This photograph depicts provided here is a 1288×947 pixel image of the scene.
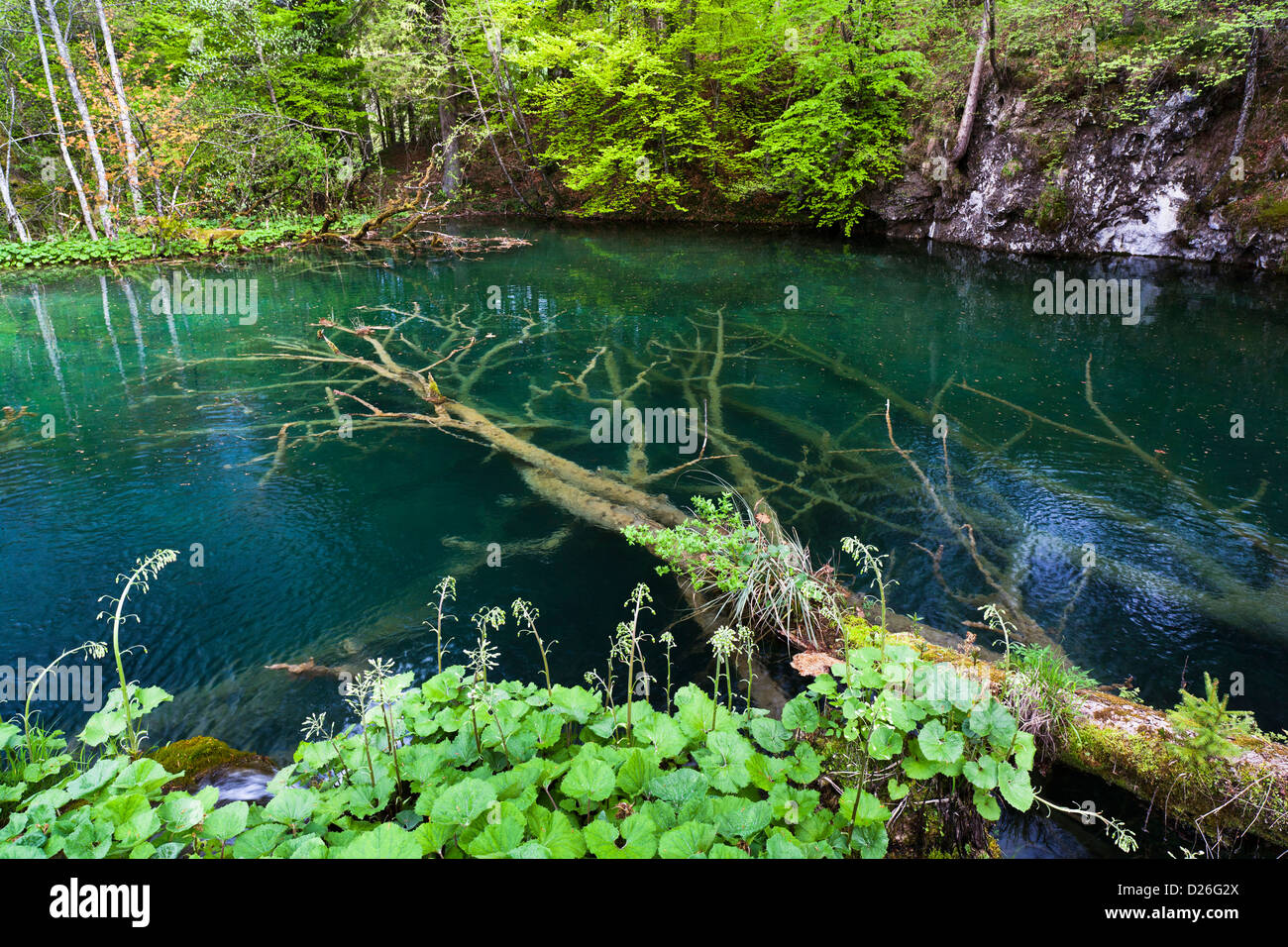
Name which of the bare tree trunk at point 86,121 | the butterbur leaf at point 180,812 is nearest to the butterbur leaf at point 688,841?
the butterbur leaf at point 180,812

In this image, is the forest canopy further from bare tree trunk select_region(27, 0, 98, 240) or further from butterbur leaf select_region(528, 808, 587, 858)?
butterbur leaf select_region(528, 808, 587, 858)

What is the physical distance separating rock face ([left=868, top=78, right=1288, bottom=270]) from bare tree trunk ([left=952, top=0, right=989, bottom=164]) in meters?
0.36

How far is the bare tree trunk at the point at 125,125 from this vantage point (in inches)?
733

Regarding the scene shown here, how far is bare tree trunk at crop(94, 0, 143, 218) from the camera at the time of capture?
1861 centimetres

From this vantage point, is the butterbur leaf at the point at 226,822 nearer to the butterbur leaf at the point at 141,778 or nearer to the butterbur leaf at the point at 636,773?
the butterbur leaf at the point at 141,778

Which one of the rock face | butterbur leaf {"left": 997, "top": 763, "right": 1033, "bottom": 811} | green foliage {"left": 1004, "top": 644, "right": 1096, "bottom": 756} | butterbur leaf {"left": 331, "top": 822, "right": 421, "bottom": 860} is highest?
the rock face

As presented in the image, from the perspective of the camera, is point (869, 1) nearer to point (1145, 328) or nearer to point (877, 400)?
point (1145, 328)

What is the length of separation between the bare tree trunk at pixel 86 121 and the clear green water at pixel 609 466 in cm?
798

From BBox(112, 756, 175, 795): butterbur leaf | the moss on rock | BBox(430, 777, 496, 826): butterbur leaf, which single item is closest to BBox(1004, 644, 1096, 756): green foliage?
BBox(430, 777, 496, 826): butterbur leaf

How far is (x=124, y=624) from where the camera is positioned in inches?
198

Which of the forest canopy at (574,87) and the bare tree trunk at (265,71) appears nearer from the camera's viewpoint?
the forest canopy at (574,87)

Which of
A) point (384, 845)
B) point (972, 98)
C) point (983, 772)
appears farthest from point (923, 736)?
point (972, 98)
